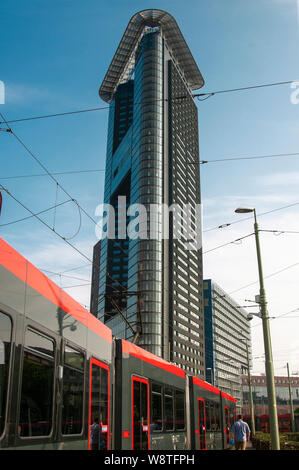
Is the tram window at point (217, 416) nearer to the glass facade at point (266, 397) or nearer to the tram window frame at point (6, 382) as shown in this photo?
the tram window frame at point (6, 382)

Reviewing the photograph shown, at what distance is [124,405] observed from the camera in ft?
30.7

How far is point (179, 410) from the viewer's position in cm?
1399

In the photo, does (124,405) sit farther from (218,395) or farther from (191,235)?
(191,235)

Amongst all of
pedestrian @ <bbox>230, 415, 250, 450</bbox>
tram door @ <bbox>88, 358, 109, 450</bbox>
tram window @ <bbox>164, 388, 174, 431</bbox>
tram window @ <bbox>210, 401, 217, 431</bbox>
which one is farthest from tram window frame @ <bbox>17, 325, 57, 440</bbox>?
tram window @ <bbox>210, 401, 217, 431</bbox>

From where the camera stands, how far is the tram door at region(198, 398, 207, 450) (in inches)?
648

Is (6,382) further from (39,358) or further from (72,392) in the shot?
(72,392)

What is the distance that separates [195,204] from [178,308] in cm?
3203

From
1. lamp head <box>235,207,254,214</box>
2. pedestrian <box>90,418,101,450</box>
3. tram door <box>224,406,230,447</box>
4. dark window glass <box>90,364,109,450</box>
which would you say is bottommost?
tram door <box>224,406,230,447</box>

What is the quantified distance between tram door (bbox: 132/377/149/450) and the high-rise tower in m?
77.9

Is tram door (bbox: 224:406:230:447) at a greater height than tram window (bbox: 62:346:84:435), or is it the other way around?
tram window (bbox: 62:346:84:435)

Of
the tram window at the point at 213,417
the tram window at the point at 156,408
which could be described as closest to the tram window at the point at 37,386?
the tram window at the point at 156,408

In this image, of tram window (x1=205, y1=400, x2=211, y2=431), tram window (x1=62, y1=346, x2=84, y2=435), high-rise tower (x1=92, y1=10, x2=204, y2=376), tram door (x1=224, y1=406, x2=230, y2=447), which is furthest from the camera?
high-rise tower (x1=92, y1=10, x2=204, y2=376)

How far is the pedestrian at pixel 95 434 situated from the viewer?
753 centimetres

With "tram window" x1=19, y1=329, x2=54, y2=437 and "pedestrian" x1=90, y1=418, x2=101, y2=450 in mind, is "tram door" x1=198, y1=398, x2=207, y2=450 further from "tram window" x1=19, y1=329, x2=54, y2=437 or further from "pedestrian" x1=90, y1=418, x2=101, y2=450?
"tram window" x1=19, y1=329, x2=54, y2=437
